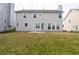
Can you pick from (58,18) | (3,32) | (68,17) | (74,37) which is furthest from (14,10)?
(74,37)

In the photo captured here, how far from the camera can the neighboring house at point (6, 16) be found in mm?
1928

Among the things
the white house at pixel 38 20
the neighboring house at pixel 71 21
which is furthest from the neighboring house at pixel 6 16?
the neighboring house at pixel 71 21

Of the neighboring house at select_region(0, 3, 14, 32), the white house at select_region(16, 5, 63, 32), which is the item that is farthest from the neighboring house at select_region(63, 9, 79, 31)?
the neighboring house at select_region(0, 3, 14, 32)

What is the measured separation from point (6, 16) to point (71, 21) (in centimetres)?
82

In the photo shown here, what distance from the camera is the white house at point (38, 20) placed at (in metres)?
1.92

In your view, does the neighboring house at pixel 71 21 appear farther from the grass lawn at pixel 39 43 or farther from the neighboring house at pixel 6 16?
the neighboring house at pixel 6 16

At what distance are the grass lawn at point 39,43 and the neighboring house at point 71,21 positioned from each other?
0.08m

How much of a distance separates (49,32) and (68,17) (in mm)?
303

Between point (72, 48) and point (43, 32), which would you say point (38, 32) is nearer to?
point (43, 32)

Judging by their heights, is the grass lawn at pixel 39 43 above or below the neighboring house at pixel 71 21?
below

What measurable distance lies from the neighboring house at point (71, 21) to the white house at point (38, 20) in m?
0.07

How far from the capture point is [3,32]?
6.44 ft

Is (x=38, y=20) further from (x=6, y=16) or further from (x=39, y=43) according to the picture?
(x=6, y=16)

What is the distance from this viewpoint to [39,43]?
1.93 m
